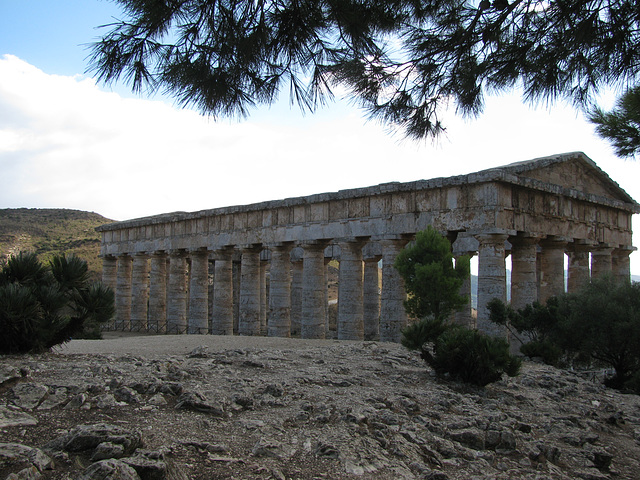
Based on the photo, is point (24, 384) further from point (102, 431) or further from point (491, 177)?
point (491, 177)

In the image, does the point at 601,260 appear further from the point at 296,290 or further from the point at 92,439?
the point at 92,439

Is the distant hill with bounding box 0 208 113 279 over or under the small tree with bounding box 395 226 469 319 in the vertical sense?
over

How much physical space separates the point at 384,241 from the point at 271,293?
583 centimetres

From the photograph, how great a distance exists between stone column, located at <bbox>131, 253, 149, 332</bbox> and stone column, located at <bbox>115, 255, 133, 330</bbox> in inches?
31.5

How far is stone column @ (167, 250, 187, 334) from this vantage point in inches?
1109

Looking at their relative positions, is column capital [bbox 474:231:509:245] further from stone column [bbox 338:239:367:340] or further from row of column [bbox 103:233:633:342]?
stone column [bbox 338:239:367:340]

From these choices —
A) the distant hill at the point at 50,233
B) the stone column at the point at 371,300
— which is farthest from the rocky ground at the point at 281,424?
the distant hill at the point at 50,233

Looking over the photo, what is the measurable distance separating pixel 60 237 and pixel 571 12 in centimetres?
6393

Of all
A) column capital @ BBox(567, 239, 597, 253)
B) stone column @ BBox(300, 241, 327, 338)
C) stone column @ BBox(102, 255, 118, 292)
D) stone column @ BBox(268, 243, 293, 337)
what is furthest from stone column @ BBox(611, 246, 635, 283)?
stone column @ BBox(102, 255, 118, 292)

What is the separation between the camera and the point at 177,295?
28.5 metres

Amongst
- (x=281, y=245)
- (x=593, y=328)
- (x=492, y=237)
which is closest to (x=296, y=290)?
(x=281, y=245)

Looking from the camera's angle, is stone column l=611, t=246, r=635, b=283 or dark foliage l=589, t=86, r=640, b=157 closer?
dark foliage l=589, t=86, r=640, b=157

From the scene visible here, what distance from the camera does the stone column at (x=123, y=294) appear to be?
102 ft

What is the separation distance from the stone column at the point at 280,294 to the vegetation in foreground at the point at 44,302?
43.8 feet
